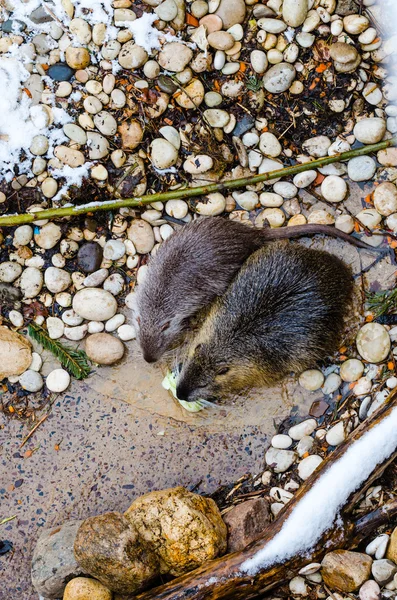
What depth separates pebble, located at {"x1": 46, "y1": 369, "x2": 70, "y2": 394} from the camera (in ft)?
16.7

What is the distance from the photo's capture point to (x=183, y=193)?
16.4 feet

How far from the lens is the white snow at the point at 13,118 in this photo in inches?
195

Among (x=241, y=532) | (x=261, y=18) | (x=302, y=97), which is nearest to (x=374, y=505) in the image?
(x=241, y=532)

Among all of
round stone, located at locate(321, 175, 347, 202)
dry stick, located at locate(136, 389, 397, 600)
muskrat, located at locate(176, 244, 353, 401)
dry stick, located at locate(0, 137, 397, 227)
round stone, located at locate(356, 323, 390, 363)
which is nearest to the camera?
dry stick, located at locate(136, 389, 397, 600)

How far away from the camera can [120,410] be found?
5.10m

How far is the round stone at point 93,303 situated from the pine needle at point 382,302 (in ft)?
Result: 5.87

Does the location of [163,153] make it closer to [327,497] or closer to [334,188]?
[334,188]

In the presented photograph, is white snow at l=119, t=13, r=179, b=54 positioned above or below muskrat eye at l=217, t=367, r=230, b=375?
above

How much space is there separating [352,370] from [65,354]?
1.97m

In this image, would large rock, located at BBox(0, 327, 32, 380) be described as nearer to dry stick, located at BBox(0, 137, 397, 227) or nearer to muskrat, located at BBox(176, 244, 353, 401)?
dry stick, located at BBox(0, 137, 397, 227)

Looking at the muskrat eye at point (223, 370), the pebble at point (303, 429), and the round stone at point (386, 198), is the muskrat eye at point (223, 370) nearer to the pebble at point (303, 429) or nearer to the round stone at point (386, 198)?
the pebble at point (303, 429)

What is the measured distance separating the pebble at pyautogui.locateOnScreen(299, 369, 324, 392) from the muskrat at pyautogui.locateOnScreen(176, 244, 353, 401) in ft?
0.27

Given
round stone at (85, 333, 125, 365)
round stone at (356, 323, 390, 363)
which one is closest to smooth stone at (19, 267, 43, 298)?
round stone at (85, 333, 125, 365)

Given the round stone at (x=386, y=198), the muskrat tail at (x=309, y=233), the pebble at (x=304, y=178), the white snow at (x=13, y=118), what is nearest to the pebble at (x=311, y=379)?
the muskrat tail at (x=309, y=233)
